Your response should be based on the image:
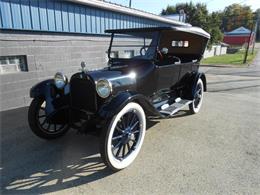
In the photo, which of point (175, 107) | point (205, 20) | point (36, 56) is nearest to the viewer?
point (175, 107)

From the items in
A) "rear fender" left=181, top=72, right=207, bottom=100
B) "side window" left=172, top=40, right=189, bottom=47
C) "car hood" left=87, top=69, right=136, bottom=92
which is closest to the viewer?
"car hood" left=87, top=69, right=136, bottom=92

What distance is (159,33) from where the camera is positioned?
3.52 metres

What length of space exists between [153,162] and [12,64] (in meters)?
4.13

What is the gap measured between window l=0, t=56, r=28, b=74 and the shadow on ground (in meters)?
1.67

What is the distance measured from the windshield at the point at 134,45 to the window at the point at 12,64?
8.09ft

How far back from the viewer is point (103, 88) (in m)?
2.68

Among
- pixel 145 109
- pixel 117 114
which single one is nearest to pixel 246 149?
pixel 145 109

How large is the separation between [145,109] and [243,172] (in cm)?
153

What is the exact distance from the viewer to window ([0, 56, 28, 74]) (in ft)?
15.5

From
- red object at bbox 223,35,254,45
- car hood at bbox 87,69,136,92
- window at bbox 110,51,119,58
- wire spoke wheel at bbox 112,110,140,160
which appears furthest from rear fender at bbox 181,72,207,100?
red object at bbox 223,35,254,45

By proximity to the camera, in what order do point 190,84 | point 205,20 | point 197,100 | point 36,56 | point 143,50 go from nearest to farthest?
point 143,50
point 190,84
point 197,100
point 36,56
point 205,20

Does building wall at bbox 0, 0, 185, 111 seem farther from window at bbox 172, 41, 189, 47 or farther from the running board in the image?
the running board

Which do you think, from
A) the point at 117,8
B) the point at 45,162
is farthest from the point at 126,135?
the point at 117,8

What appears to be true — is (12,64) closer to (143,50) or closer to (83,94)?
(83,94)
